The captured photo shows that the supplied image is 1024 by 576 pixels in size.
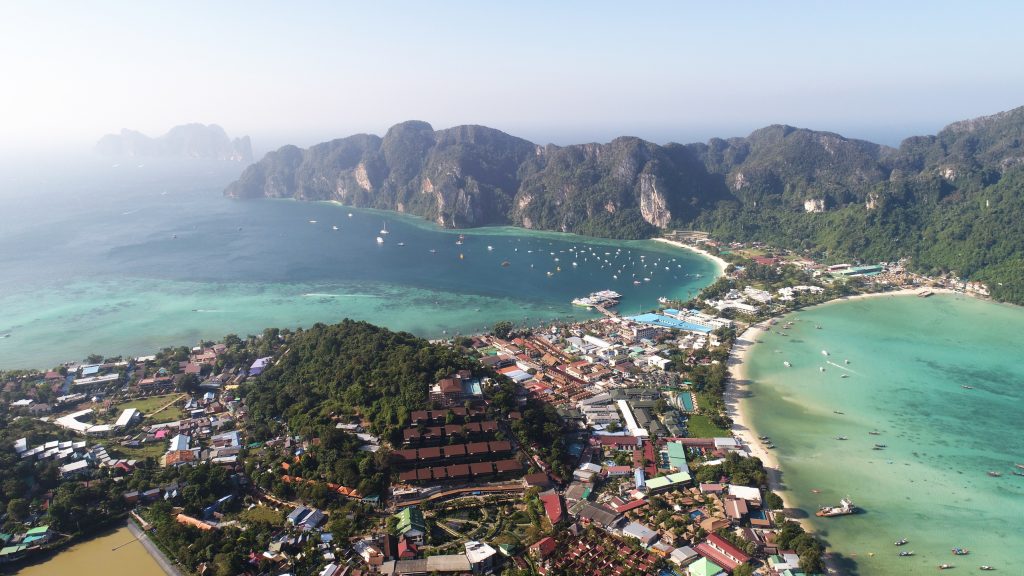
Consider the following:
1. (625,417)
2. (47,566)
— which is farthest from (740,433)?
(47,566)

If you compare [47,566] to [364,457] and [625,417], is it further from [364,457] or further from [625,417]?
[625,417]

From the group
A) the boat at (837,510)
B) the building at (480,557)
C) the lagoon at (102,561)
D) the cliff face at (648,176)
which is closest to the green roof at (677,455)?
the boat at (837,510)

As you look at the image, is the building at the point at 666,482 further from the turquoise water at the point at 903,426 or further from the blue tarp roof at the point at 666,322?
the blue tarp roof at the point at 666,322

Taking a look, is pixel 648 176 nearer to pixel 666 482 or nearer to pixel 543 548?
pixel 666 482

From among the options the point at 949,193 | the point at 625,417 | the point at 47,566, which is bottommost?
the point at 47,566

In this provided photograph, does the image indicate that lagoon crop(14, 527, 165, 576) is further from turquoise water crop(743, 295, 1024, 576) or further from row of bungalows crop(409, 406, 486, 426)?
turquoise water crop(743, 295, 1024, 576)

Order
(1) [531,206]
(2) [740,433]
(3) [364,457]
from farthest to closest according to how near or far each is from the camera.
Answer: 1. (1) [531,206]
2. (2) [740,433]
3. (3) [364,457]
